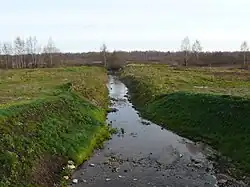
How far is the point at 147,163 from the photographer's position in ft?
76.5

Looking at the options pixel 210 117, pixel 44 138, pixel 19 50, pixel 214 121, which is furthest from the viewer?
pixel 19 50

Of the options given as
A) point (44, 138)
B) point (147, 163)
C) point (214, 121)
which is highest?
point (44, 138)

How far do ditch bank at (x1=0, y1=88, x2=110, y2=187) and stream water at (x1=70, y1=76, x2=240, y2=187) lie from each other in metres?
1.23

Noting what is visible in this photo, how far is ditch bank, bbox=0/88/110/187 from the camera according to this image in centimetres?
1853

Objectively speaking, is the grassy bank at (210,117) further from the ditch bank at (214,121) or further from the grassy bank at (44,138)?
the grassy bank at (44,138)

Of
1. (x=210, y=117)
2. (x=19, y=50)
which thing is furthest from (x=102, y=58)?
(x=210, y=117)

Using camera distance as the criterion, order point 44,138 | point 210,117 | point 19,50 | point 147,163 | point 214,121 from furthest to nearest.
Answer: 1. point 19,50
2. point 210,117
3. point 214,121
4. point 44,138
5. point 147,163

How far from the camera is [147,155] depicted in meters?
25.1

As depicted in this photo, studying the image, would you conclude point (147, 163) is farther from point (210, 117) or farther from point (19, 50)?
point (19, 50)

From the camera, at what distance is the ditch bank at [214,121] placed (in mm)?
23562

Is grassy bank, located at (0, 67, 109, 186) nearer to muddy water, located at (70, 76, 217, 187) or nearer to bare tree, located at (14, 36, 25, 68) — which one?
muddy water, located at (70, 76, 217, 187)

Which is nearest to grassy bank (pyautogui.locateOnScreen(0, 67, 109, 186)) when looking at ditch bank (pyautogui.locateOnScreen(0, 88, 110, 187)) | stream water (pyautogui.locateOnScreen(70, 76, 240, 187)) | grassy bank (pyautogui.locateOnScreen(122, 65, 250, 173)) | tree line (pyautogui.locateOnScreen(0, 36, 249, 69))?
ditch bank (pyautogui.locateOnScreen(0, 88, 110, 187))

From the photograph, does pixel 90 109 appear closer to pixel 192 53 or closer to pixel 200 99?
pixel 200 99

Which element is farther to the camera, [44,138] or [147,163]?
[44,138]
